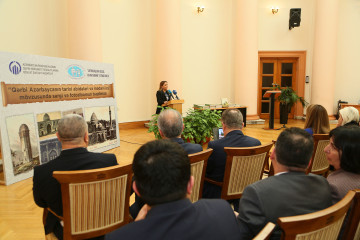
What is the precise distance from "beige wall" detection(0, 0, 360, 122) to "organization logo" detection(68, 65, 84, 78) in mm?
3277

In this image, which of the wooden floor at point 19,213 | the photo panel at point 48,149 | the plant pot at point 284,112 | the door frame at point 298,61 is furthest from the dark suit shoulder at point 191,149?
the door frame at point 298,61

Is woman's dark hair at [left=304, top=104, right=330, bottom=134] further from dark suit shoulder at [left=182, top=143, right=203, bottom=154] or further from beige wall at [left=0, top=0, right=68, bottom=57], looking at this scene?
beige wall at [left=0, top=0, right=68, bottom=57]

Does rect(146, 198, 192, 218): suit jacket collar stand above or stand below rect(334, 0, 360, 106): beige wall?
below

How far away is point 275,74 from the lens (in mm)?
10500

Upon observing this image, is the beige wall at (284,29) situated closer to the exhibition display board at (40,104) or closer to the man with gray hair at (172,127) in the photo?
the exhibition display board at (40,104)

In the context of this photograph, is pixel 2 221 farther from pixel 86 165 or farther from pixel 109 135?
pixel 109 135

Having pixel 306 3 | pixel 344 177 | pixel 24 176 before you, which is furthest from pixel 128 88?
pixel 344 177

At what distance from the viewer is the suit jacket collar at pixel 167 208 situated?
94cm

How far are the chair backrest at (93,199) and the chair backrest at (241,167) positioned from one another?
871 millimetres

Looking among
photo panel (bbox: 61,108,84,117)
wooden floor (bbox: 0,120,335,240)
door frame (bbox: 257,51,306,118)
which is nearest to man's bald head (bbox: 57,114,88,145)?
wooden floor (bbox: 0,120,335,240)

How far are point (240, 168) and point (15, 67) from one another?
3.53 metres

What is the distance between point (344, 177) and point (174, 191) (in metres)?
1.19

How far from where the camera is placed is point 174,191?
0.98 meters

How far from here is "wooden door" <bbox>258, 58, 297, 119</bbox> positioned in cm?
1044
